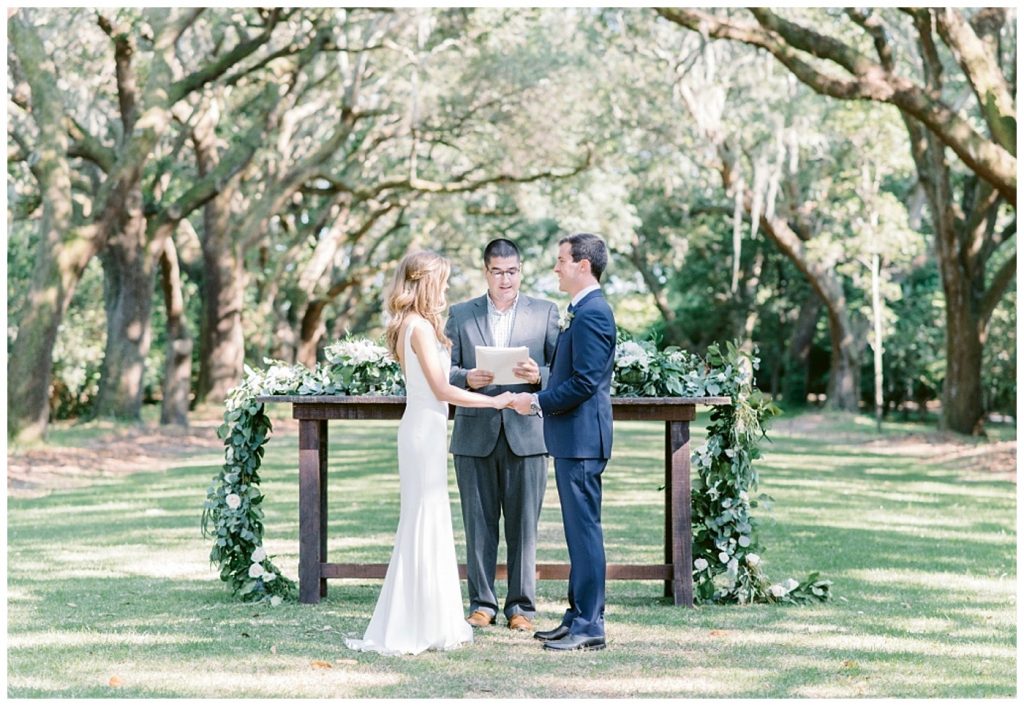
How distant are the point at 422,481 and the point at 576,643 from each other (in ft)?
4.06

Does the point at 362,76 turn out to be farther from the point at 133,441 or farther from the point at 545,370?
the point at 545,370

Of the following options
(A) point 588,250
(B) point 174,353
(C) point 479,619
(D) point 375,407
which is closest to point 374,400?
(D) point 375,407

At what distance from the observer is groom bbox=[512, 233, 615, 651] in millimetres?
7422

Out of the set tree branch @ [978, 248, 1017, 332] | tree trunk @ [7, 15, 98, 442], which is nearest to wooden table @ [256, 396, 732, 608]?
tree trunk @ [7, 15, 98, 442]

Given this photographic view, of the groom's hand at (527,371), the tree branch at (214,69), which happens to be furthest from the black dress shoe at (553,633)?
the tree branch at (214,69)

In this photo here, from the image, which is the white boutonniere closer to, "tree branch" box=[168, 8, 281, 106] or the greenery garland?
the greenery garland

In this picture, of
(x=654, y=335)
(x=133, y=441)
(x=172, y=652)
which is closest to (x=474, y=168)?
(x=133, y=441)

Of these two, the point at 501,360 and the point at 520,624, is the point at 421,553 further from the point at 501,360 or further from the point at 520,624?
the point at 501,360

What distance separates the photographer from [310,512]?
892 centimetres

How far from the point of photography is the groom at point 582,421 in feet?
24.3

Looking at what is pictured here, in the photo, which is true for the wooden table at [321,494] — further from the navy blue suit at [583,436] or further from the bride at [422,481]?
the navy blue suit at [583,436]

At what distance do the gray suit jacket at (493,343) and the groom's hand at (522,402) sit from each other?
515 mm

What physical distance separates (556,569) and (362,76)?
2152 cm

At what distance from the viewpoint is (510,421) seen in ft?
26.9
